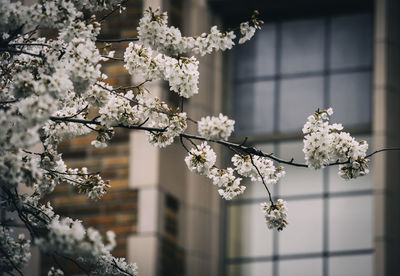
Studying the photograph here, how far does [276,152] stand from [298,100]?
818mm

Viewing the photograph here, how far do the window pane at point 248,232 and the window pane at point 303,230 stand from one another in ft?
0.80

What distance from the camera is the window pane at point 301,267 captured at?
14039 mm

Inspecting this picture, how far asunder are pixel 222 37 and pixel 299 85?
745 cm

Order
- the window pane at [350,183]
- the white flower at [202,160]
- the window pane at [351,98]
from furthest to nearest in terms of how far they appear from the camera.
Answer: the window pane at [351,98] < the window pane at [350,183] < the white flower at [202,160]

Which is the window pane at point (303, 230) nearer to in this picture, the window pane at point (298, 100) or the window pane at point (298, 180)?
the window pane at point (298, 180)

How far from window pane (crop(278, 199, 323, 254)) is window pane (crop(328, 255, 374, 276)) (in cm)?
32

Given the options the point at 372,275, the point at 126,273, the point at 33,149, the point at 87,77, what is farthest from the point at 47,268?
the point at 87,77

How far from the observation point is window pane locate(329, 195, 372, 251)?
14.1 m

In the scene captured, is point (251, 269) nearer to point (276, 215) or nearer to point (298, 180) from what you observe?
point (298, 180)

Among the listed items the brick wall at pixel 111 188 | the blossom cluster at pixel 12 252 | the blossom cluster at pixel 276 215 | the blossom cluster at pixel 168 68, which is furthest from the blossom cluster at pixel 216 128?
the brick wall at pixel 111 188

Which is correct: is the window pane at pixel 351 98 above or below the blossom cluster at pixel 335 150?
above

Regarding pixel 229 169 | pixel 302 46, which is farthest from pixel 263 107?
pixel 229 169

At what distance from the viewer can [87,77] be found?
718cm

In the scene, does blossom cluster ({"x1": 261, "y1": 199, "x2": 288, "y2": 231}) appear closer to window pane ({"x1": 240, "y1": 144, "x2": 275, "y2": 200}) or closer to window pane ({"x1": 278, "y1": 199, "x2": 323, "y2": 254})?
window pane ({"x1": 278, "y1": 199, "x2": 323, "y2": 254})
